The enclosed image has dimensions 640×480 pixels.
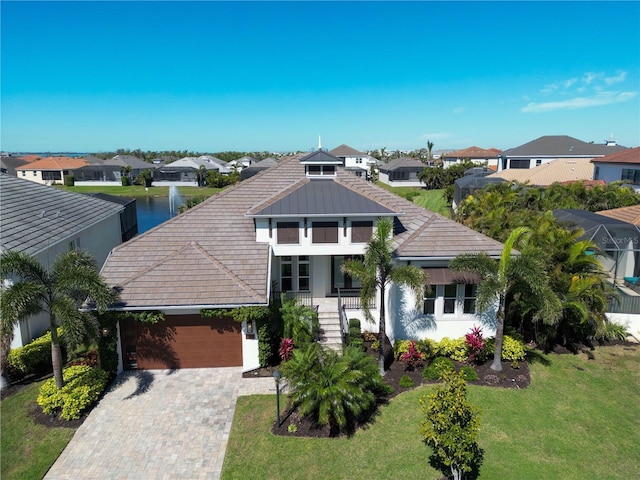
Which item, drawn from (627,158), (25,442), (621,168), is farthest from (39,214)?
(627,158)

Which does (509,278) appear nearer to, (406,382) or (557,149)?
(406,382)

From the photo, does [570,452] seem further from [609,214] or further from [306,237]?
[609,214]

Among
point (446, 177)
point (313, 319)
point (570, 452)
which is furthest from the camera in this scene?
point (446, 177)

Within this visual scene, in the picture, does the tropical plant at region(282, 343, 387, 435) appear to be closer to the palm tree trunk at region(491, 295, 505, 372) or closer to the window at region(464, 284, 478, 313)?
the palm tree trunk at region(491, 295, 505, 372)

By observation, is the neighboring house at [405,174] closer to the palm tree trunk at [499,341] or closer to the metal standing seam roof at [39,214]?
the metal standing seam roof at [39,214]

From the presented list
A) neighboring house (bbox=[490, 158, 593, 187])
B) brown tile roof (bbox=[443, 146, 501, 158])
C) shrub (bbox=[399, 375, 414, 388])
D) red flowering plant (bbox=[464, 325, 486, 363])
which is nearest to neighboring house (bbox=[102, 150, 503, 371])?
red flowering plant (bbox=[464, 325, 486, 363])

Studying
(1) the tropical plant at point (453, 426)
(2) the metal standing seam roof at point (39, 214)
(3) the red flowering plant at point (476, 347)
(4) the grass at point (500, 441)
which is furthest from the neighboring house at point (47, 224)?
(3) the red flowering plant at point (476, 347)

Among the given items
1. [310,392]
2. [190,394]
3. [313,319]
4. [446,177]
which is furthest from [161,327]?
[446,177]
